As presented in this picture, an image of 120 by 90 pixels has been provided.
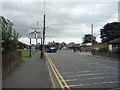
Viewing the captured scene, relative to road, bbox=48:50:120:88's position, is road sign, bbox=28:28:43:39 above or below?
above

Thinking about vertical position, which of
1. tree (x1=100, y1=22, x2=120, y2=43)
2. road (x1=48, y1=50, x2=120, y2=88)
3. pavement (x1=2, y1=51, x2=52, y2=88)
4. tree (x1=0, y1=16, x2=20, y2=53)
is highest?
tree (x1=100, y1=22, x2=120, y2=43)

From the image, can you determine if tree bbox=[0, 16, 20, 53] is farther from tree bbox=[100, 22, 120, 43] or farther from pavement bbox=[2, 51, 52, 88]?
tree bbox=[100, 22, 120, 43]

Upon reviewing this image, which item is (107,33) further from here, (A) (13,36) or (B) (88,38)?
(A) (13,36)

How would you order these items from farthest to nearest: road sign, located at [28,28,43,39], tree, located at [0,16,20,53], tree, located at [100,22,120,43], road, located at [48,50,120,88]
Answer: tree, located at [100,22,120,43]
road sign, located at [28,28,43,39]
tree, located at [0,16,20,53]
road, located at [48,50,120,88]

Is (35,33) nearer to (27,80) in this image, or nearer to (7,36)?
(7,36)

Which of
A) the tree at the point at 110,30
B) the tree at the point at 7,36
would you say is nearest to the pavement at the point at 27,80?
the tree at the point at 7,36

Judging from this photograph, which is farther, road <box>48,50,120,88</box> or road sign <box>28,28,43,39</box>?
road sign <box>28,28,43,39</box>

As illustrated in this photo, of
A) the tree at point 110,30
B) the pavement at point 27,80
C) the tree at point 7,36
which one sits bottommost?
the pavement at point 27,80

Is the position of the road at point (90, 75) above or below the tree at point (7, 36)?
below

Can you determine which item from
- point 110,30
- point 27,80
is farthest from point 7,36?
point 110,30

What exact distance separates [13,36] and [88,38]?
11435 cm

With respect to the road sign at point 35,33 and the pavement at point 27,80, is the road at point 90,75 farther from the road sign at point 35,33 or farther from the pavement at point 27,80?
the road sign at point 35,33

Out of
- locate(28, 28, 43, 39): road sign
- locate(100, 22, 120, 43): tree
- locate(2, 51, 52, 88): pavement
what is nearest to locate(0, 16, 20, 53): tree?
locate(2, 51, 52, 88): pavement

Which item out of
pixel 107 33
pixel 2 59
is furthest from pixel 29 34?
pixel 107 33
